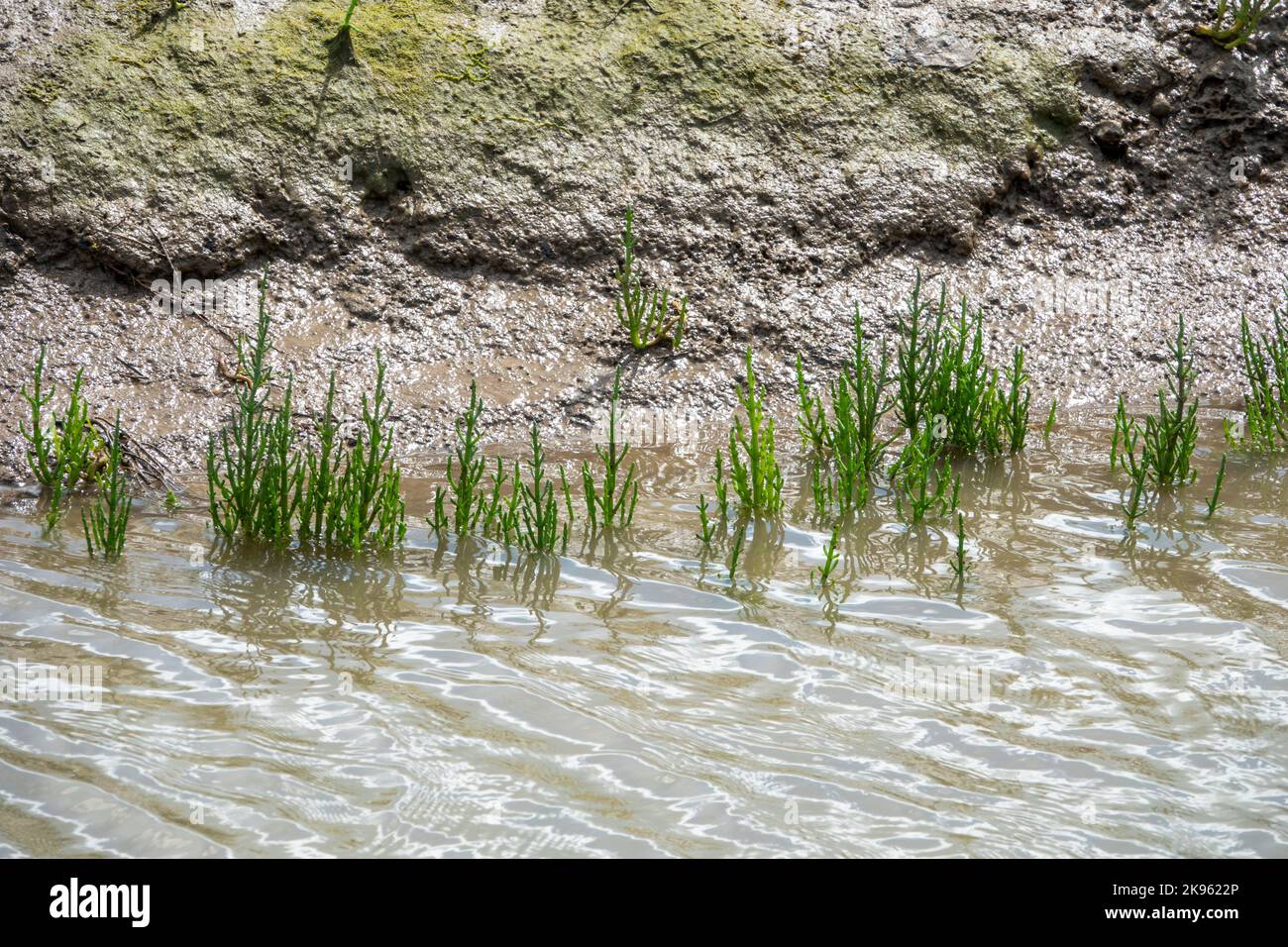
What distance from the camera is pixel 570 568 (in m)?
4.67

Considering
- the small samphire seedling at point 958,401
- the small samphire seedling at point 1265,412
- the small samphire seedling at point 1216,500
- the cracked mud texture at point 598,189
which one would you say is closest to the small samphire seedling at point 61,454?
the cracked mud texture at point 598,189

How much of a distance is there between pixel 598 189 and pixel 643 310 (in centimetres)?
92

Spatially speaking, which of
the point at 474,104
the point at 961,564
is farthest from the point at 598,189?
the point at 961,564

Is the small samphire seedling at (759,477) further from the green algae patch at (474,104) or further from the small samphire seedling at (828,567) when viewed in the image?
the green algae patch at (474,104)

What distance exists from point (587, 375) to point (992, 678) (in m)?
3.43

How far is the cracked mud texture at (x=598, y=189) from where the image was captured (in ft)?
21.3

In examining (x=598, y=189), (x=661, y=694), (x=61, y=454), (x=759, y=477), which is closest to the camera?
(x=661, y=694)

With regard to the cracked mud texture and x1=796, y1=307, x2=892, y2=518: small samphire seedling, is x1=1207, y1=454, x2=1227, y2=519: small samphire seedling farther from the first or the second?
the cracked mud texture

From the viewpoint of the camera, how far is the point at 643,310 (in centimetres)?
672

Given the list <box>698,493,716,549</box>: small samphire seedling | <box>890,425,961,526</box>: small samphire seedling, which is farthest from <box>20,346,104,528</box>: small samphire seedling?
<box>890,425,961,526</box>: small samphire seedling

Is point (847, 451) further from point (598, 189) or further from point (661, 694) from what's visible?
point (598, 189)

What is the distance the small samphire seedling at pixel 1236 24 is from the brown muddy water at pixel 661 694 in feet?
14.6
